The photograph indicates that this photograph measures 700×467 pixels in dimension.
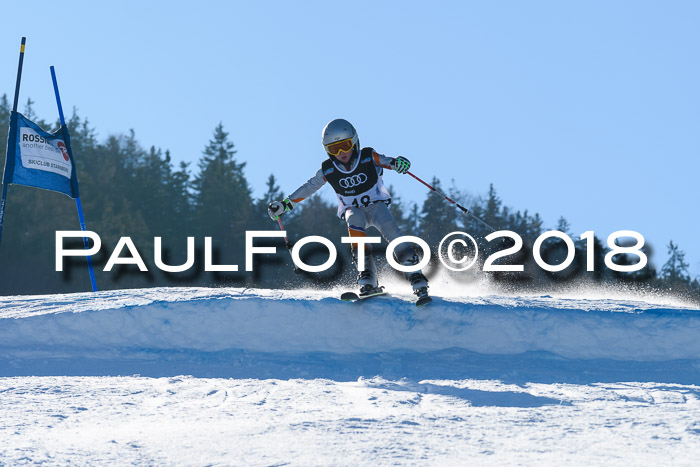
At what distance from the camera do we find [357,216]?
691 centimetres

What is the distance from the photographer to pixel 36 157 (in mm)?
10336

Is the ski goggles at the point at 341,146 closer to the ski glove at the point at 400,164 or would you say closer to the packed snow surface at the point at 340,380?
the ski glove at the point at 400,164

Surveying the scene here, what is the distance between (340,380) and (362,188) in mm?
2085

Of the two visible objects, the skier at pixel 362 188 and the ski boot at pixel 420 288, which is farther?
the skier at pixel 362 188

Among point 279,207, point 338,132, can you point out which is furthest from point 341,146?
point 279,207

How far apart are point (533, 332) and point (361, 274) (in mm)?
1606

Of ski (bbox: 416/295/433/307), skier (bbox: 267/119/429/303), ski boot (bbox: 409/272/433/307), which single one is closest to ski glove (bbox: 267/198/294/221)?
skier (bbox: 267/119/429/303)

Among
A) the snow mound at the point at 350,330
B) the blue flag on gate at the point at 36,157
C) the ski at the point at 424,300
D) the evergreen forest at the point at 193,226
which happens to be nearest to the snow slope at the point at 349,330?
the snow mound at the point at 350,330

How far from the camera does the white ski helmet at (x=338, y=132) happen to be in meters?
6.64

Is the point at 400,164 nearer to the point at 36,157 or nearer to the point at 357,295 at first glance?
the point at 357,295

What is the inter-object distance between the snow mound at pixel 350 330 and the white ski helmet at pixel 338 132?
4.68 ft

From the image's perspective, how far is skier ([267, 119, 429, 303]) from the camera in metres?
6.68

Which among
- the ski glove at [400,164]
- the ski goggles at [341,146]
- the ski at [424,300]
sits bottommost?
the ski at [424,300]

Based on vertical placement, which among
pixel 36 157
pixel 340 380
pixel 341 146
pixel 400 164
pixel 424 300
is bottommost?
pixel 340 380
